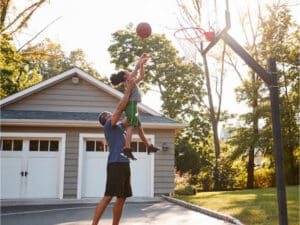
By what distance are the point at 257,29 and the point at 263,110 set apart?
5.35 metres

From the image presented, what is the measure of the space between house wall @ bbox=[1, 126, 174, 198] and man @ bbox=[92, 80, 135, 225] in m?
10.00

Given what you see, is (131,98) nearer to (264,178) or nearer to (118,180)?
(118,180)

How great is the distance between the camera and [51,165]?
51.2 feet

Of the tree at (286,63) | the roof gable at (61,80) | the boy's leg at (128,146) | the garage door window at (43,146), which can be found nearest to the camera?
the boy's leg at (128,146)

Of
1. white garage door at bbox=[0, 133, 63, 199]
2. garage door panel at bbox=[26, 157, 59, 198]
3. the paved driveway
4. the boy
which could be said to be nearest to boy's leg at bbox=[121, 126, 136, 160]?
the boy

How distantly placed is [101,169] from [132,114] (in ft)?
34.0

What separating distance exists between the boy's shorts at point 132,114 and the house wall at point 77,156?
1021 centimetres

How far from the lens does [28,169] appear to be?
1542 cm

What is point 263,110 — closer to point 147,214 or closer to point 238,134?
point 238,134

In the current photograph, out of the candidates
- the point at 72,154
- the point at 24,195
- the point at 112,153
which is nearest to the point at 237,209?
the point at 112,153

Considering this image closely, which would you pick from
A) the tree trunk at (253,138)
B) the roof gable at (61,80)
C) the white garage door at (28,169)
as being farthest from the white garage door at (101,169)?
the tree trunk at (253,138)

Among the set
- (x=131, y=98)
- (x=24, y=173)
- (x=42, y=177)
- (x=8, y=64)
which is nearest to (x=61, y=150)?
(x=42, y=177)

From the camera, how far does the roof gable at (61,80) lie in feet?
53.8

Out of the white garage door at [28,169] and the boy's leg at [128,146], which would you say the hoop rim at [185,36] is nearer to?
the boy's leg at [128,146]
